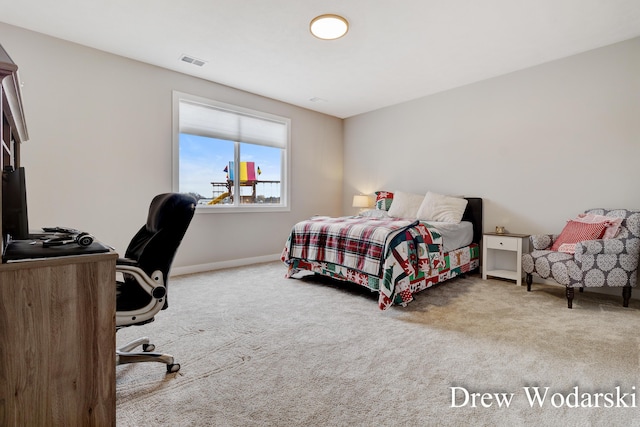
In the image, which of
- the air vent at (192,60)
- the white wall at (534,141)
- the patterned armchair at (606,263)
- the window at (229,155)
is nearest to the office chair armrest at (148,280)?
the window at (229,155)

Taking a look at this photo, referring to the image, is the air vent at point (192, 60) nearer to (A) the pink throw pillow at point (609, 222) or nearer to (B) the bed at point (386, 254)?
(B) the bed at point (386, 254)

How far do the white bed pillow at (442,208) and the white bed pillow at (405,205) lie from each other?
0.51 ft

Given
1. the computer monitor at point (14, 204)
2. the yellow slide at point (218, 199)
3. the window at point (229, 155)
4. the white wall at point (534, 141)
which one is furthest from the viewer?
the yellow slide at point (218, 199)

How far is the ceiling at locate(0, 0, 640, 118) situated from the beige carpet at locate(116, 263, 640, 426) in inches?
100

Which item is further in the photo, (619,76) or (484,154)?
(484,154)

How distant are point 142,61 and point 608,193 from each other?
5.27 metres

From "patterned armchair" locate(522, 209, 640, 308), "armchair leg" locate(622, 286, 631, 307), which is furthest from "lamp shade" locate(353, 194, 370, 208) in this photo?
"armchair leg" locate(622, 286, 631, 307)

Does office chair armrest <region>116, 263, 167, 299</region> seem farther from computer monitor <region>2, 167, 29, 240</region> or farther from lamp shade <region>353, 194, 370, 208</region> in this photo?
lamp shade <region>353, 194, 370, 208</region>

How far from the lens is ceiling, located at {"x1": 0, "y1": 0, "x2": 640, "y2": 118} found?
8.30 ft

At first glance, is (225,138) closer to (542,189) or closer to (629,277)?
(542,189)

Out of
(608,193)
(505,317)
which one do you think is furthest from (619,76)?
(505,317)

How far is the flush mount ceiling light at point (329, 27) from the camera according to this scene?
2666 millimetres

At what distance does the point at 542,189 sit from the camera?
3613 mm

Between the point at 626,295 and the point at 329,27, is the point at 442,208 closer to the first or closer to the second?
the point at 626,295
